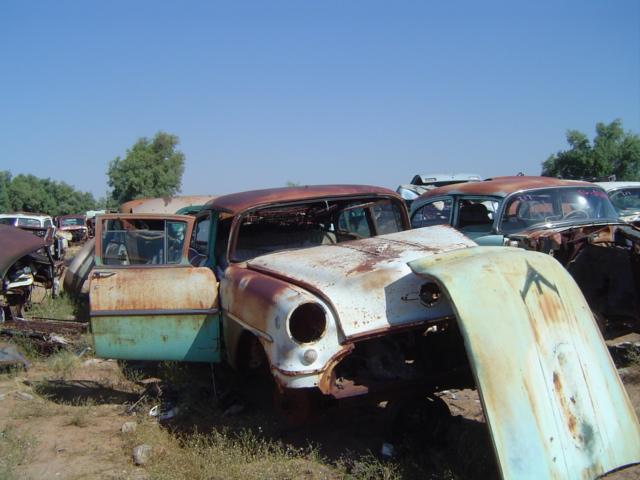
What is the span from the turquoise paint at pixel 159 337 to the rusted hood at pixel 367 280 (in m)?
0.73

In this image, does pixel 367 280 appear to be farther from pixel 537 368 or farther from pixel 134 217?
pixel 134 217

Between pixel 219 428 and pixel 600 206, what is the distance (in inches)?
203

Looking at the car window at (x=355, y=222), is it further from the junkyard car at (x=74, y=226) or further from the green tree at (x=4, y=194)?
the green tree at (x=4, y=194)

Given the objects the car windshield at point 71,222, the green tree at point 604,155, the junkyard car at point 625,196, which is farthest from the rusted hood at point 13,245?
the green tree at point 604,155

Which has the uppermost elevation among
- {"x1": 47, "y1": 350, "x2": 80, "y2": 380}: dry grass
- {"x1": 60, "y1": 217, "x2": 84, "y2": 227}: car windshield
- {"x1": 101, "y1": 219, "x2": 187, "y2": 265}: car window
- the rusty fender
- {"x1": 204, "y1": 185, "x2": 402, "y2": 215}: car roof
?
{"x1": 204, "y1": 185, "x2": 402, "y2": 215}: car roof

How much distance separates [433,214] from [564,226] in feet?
6.81

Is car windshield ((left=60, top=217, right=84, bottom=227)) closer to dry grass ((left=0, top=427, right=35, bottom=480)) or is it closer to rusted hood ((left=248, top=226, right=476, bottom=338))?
dry grass ((left=0, top=427, right=35, bottom=480))

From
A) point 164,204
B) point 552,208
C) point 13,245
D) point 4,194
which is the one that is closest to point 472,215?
point 552,208

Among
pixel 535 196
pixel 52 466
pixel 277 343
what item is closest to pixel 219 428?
pixel 52 466

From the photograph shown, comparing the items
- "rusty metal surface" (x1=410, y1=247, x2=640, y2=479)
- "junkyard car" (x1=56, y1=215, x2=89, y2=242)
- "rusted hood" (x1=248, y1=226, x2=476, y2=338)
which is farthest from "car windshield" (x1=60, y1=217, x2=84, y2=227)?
"rusty metal surface" (x1=410, y1=247, x2=640, y2=479)

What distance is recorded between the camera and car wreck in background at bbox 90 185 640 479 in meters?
2.75

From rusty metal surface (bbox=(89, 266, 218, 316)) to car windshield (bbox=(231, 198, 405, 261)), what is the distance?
2.07 feet

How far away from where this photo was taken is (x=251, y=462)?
3.45m

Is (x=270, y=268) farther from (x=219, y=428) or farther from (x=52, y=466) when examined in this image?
(x=52, y=466)
